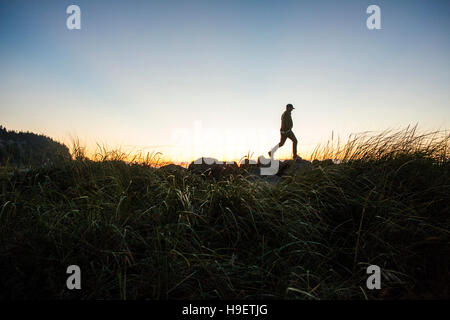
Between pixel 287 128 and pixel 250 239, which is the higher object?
pixel 287 128

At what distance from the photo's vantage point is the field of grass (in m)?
2.12

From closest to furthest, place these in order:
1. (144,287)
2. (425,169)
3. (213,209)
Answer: (144,287), (213,209), (425,169)

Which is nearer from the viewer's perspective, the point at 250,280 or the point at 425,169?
the point at 250,280

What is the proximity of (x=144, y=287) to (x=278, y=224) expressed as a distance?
1496 millimetres

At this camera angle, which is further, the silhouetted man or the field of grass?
the silhouetted man

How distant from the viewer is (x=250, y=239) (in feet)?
9.36

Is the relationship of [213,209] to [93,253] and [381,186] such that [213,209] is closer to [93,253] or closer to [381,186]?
[93,253]

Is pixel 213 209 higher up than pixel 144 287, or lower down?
higher up

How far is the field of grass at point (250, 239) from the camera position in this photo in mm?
2123

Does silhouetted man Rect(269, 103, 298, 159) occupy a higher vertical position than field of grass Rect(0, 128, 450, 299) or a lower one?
higher

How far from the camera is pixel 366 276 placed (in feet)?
7.59
